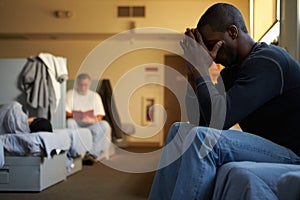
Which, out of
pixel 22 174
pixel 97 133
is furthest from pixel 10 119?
pixel 97 133

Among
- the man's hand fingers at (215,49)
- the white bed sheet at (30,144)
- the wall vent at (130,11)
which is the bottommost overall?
the white bed sheet at (30,144)

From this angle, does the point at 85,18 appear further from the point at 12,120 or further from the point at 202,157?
the point at 202,157

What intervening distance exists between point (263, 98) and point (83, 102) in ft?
15.0

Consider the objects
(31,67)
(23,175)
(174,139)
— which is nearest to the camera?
(174,139)

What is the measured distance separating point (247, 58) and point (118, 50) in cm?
778

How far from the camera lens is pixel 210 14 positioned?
1521 millimetres

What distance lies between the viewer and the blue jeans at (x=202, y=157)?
125 cm

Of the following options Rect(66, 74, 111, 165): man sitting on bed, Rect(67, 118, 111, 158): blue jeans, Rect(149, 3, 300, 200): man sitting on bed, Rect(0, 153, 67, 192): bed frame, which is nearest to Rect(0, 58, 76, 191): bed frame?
Rect(0, 153, 67, 192): bed frame

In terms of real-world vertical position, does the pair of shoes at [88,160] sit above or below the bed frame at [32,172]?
below

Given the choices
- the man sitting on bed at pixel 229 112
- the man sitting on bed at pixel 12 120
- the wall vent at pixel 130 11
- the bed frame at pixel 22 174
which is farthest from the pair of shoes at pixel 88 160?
the man sitting on bed at pixel 229 112

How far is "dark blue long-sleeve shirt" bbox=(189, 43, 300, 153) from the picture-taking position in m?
1.34

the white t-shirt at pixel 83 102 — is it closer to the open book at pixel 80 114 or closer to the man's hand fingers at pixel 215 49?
the open book at pixel 80 114

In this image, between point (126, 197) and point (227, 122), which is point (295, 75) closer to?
point (227, 122)

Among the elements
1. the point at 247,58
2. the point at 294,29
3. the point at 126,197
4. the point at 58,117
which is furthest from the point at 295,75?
the point at 58,117
